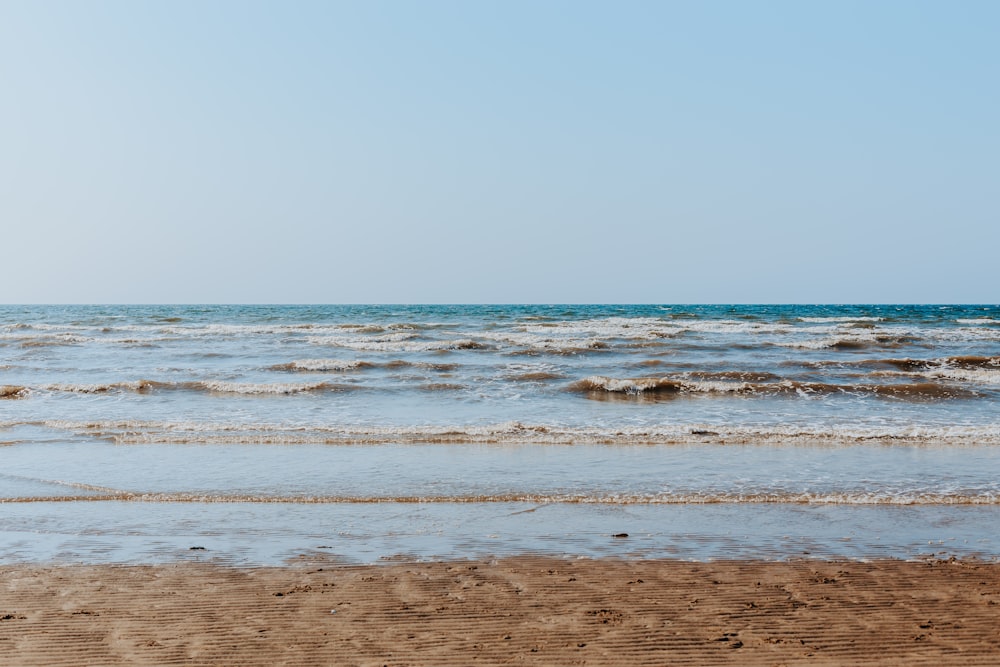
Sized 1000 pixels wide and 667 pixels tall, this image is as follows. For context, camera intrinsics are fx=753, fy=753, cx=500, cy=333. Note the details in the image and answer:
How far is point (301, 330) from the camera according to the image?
41125 mm

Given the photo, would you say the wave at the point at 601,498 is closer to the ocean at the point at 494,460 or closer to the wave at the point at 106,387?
the ocean at the point at 494,460

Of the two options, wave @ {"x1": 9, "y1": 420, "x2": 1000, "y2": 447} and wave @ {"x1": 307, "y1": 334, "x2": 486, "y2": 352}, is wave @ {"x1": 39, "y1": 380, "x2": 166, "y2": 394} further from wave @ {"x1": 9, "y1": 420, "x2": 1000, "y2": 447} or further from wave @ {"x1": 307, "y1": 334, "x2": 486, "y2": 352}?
wave @ {"x1": 307, "y1": 334, "x2": 486, "y2": 352}

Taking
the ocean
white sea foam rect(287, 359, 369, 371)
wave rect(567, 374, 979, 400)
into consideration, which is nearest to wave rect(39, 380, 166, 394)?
the ocean

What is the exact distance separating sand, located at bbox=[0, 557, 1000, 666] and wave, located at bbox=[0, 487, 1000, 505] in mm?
1988

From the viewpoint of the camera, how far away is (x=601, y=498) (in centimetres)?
808

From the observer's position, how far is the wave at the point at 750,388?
17.4 m

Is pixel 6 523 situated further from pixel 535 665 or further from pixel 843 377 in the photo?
pixel 843 377

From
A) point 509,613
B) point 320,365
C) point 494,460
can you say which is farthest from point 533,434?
point 320,365

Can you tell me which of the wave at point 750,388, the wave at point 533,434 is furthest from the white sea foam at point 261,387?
the wave at point 750,388

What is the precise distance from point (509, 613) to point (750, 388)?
14.5m

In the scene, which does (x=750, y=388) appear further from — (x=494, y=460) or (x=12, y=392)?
(x=12, y=392)

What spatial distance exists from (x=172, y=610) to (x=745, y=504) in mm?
5563

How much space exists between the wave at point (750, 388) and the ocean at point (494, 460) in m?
0.09

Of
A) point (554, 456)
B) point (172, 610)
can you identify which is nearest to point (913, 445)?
point (554, 456)
